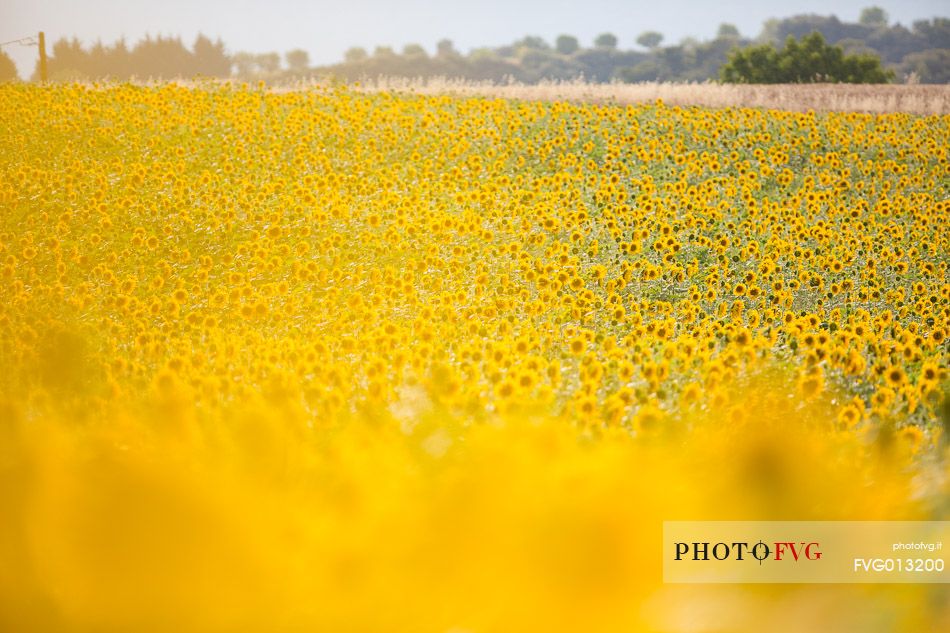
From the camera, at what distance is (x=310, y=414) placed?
5.52 m

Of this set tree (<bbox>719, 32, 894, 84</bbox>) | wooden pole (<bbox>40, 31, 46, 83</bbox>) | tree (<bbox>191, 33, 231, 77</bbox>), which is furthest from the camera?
tree (<bbox>191, 33, 231, 77</bbox>)

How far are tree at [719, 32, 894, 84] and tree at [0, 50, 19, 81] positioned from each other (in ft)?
93.6

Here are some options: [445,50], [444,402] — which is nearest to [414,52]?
[445,50]

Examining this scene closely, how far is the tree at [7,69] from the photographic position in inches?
907

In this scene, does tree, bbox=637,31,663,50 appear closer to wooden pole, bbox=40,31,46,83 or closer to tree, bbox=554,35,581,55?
tree, bbox=554,35,581,55

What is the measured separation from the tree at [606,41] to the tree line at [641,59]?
106 mm

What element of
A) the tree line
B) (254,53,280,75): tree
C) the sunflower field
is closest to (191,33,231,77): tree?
the tree line

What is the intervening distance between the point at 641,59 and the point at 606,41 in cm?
1502

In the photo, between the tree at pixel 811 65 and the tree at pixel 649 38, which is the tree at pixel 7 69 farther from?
the tree at pixel 649 38

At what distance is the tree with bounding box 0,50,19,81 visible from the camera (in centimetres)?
2305

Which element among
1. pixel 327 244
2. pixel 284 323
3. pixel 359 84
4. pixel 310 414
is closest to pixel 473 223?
pixel 327 244

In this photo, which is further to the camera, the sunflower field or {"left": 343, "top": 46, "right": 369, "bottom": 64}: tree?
{"left": 343, "top": 46, "right": 369, "bottom": 64}: tree

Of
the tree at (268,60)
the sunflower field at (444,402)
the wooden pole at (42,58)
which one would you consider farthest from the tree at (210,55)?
the sunflower field at (444,402)

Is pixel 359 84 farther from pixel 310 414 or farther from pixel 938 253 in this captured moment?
pixel 310 414
